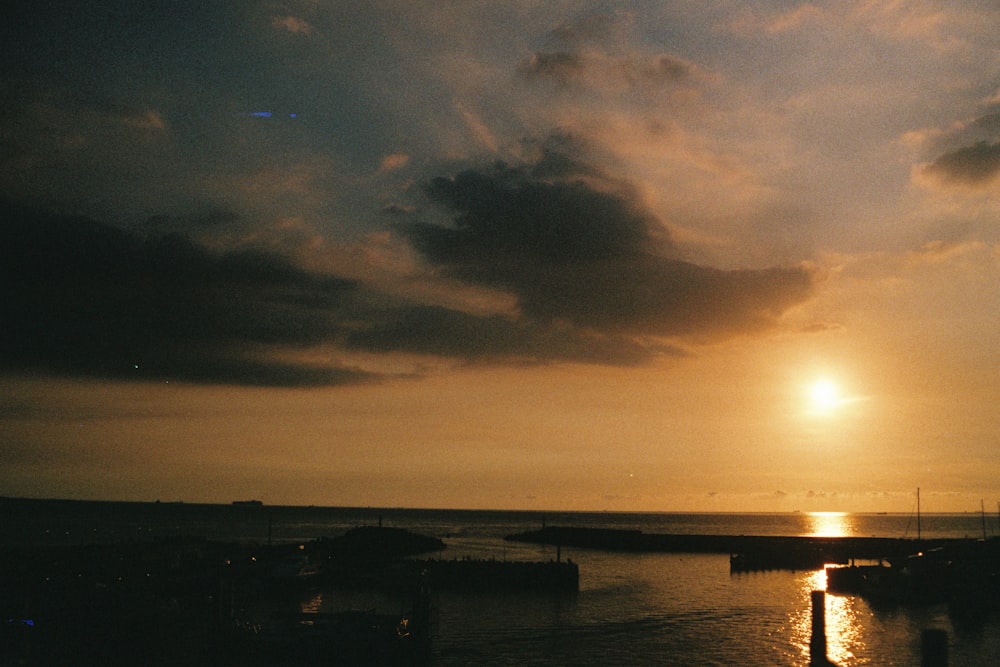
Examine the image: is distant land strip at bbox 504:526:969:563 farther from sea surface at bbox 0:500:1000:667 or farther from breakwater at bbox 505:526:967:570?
sea surface at bbox 0:500:1000:667

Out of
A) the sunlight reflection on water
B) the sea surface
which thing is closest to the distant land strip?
the sea surface

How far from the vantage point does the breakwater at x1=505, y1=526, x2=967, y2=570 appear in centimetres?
11862

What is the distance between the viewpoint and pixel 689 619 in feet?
212

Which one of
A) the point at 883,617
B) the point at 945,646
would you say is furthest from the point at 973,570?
the point at 945,646

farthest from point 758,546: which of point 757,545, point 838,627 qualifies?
point 838,627

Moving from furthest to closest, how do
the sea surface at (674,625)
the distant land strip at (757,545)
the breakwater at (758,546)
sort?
the distant land strip at (757,545) < the breakwater at (758,546) < the sea surface at (674,625)

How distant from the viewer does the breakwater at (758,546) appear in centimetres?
11862

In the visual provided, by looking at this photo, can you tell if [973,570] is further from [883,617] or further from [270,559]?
[270,559]

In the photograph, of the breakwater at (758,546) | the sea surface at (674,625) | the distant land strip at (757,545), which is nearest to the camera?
the sea surface at (674,625)

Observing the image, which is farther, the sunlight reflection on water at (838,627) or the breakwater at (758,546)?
the breakwater at (758,546)

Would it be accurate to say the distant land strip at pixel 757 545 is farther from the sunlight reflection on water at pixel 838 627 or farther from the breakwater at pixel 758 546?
the sunlight reflection on water at pixel 838 627

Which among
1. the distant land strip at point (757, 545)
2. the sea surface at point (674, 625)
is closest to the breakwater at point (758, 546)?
the distant land strip at point (757, 545)

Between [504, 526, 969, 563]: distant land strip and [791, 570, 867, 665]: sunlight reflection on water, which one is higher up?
[791, 570, 867, 665]: sunlight reflection on water

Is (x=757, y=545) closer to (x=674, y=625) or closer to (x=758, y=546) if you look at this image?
(x=758, y=546)
